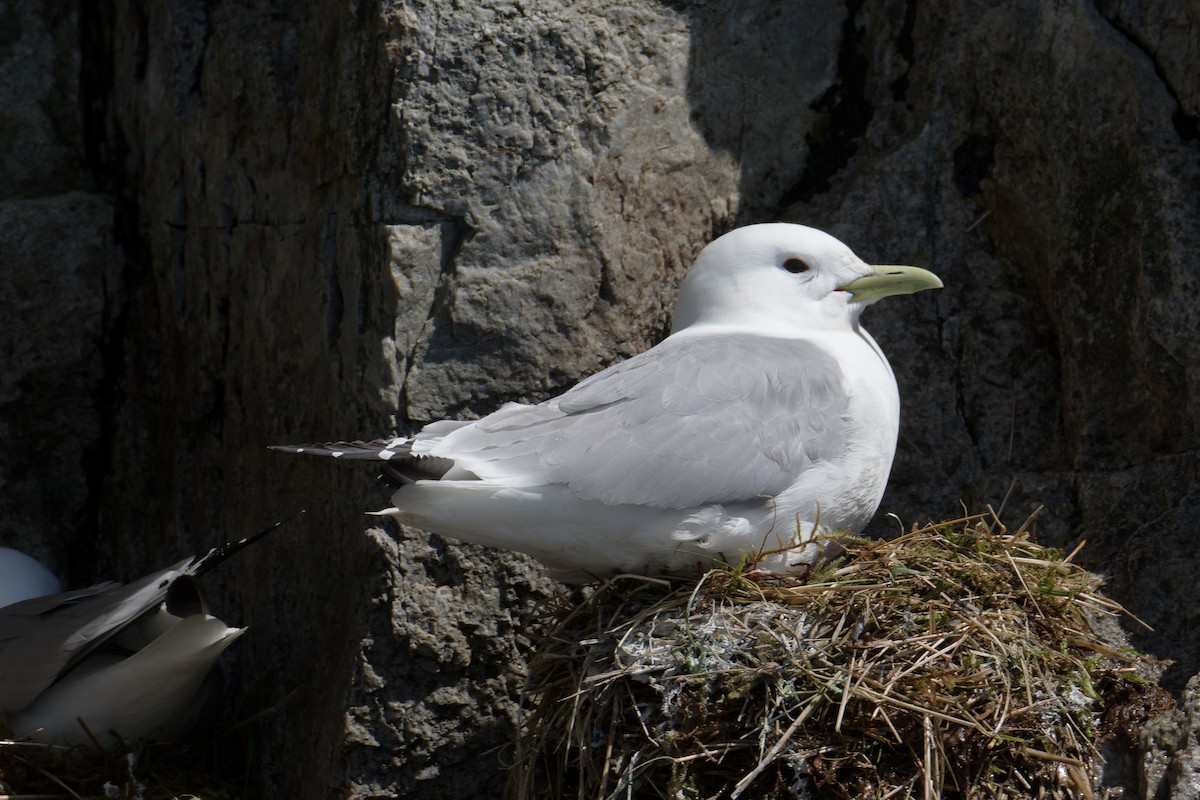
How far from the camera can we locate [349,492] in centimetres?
348

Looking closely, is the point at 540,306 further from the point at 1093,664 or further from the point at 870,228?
the point at 1093,664

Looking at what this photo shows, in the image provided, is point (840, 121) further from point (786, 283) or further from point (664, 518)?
point (664, 518)

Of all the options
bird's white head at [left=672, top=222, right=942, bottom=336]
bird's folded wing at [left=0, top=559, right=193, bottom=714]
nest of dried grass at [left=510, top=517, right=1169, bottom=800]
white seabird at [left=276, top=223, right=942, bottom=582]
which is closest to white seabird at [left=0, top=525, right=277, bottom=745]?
bird's folded wing at [left=0, top=559, right=193, bottom=714]

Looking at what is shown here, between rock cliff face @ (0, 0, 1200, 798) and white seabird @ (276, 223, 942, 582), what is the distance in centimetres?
46

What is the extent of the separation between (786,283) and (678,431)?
677 millimetres

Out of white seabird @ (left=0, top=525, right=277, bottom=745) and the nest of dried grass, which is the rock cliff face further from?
the nest of dried grass

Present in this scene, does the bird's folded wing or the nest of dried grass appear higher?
the nest of dried grass

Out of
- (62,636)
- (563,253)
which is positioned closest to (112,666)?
(62,636)

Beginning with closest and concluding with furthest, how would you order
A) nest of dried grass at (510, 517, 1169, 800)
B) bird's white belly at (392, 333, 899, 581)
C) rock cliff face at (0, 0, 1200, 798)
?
nest of dried grass at (510, 517, 1169, 800) < bird's white belly at (392, 333, 899, 581) < rock cliff face at (0, 0, 1200, 798)

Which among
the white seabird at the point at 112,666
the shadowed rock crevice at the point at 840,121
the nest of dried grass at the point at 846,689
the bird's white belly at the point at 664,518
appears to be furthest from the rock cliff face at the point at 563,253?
the bird's white belly at the point at 664,518

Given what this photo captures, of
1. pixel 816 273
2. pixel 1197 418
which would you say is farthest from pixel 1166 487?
pixel 816 273

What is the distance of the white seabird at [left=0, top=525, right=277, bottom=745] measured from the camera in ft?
11.6

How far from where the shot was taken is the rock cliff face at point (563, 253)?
11.1ft

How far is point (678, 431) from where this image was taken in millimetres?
2986
